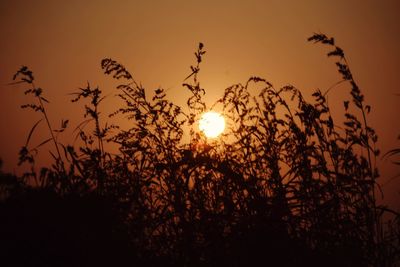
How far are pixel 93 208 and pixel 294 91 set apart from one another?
1.80m

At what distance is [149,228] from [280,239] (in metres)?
0.78

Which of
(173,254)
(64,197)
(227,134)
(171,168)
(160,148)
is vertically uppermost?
(227,134)

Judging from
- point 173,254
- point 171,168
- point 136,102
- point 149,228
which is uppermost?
point 136,102

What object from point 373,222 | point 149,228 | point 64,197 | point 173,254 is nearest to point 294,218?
point 373,222

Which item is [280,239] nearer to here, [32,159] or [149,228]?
[149,228]

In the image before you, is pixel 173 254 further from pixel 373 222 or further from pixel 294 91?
pixel 294 91

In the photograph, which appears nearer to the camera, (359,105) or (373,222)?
(373,222)

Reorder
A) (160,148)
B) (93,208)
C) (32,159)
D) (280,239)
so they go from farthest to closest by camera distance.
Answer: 1. (160,148)
2. (32,159)
3. (93,208)
4. (280,239)

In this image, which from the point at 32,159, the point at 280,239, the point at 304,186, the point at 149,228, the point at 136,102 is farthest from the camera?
the point at 136,102

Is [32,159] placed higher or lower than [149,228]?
higher

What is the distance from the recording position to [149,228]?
7.17ft

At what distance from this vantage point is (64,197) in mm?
2209

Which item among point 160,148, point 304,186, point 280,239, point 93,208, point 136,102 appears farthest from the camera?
point 136,102

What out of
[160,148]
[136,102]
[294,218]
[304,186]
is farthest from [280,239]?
[136,102]
